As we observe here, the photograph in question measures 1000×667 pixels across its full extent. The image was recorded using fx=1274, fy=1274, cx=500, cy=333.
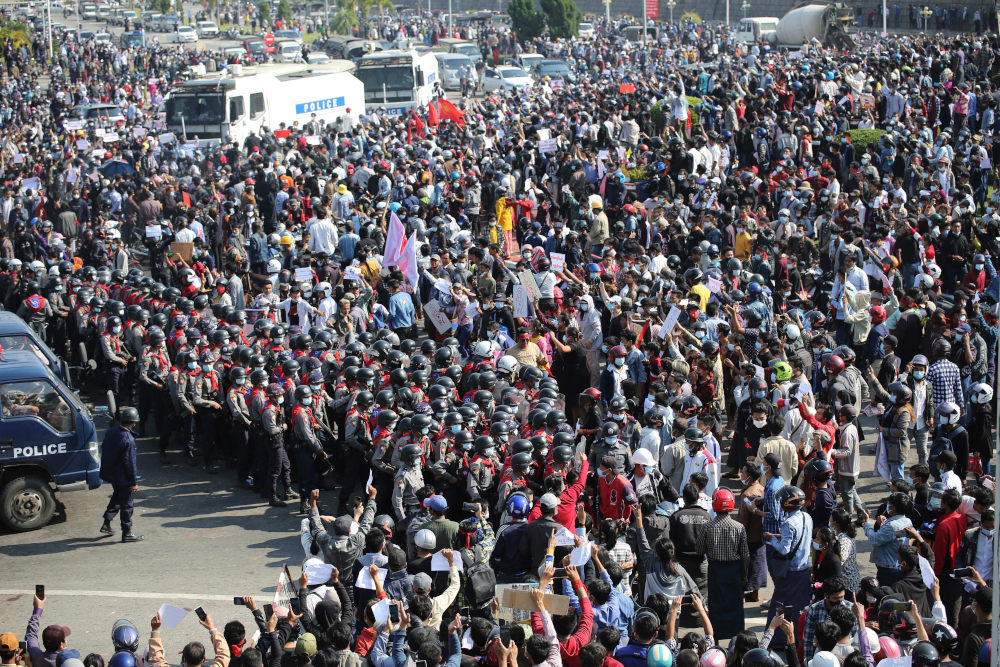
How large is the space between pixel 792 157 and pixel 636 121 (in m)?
5.54

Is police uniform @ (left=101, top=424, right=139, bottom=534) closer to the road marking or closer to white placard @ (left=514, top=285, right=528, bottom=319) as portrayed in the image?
the road marking

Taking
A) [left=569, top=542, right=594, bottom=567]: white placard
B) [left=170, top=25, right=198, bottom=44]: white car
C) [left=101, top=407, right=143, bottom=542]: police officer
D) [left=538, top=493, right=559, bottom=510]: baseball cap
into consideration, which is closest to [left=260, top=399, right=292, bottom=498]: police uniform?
[left=101, top=407, right=143, bottom=542]: police officer

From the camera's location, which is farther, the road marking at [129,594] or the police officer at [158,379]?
the police officer at [158,379]

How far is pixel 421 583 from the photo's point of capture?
8875mm

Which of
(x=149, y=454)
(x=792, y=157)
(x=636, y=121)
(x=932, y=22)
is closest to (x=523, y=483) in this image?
(x=149, y=454)

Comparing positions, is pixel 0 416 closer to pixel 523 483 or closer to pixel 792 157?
pixel 523 483

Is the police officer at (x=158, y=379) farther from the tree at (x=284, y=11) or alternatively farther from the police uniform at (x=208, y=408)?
the tree at (x=284, y=11)

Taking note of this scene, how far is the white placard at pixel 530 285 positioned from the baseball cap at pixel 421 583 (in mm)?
7590

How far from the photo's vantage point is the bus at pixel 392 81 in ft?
135

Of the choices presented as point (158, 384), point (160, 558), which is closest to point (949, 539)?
point (160, 558)

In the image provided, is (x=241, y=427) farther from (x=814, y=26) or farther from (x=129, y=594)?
(x=814, y=26)

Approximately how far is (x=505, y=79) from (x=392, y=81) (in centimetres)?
839

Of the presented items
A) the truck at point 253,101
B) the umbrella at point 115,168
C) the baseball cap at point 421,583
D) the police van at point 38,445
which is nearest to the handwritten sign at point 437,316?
the police van at point 38,445

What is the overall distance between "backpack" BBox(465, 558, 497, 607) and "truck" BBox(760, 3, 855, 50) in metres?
42.7
